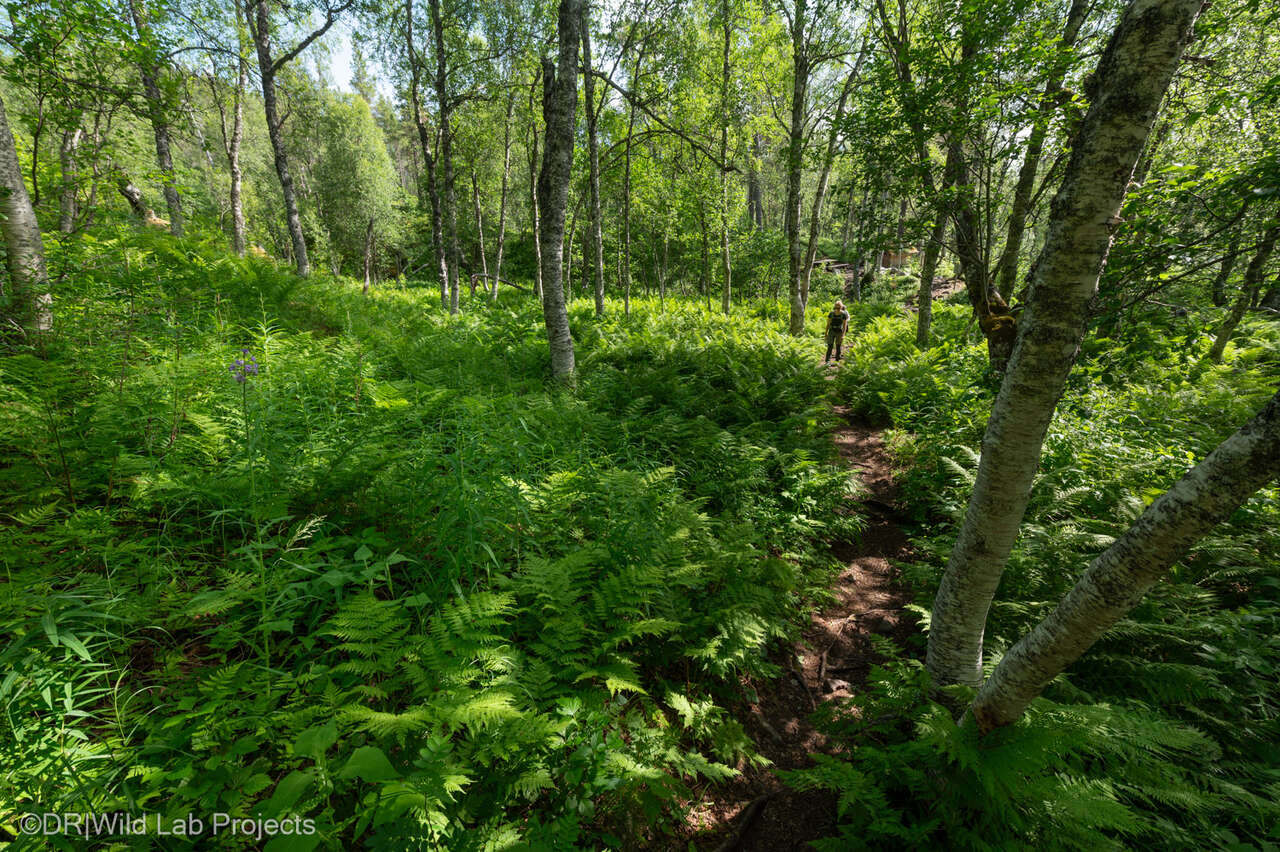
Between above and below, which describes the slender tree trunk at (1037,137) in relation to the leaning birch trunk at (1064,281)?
above

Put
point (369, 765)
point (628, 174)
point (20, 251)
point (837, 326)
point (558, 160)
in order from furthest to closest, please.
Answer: point (628, 174) → point (837, 326) → point (558, 160) → point (20, 251) → point (369, 765)

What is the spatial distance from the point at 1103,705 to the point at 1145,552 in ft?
5.12

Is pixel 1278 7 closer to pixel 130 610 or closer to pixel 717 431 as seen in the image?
pixel 717 431

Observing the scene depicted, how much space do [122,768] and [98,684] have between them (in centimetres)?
77

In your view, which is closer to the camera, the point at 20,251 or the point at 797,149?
the point at 20,251

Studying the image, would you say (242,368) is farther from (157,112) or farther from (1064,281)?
(157,112)

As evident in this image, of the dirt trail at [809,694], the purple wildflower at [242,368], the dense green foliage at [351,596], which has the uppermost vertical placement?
the purple wildflower at [242,368]

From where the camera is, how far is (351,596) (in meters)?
2.56

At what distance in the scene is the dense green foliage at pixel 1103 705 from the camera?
230cm

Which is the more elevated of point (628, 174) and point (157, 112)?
point (628, 174)

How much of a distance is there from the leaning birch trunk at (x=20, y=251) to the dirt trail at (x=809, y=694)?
291 inches

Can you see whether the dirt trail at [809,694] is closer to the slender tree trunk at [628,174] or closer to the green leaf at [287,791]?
the green leaf at [287,791]

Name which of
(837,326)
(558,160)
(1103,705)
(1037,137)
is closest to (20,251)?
(558,160)

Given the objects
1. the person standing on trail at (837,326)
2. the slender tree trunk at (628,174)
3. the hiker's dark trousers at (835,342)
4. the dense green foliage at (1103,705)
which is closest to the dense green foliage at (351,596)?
the dense green foliage at (1103,705)
